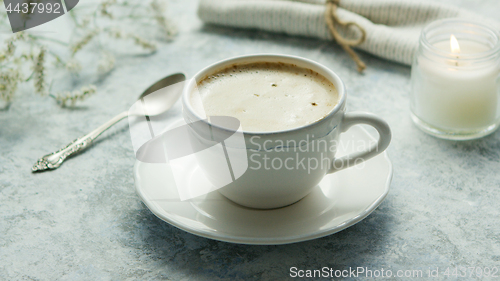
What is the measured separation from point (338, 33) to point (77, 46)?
813mm

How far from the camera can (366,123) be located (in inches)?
31.8

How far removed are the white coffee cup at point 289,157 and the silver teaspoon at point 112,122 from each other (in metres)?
0.35

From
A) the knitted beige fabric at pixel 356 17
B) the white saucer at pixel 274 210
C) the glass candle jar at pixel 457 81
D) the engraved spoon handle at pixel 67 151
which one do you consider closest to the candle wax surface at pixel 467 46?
the glass candle jar at pixel 457 81

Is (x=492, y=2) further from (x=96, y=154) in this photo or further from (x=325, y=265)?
(x=96, y=154)

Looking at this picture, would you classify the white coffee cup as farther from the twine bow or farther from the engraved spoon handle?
the twine bow

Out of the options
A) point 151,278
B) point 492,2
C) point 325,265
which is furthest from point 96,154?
point 492,2

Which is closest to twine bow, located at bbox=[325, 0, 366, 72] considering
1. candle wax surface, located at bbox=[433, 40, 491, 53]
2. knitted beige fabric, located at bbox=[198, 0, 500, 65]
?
knitted beige fabric, located at bbox=[198, 0, 500, 65]

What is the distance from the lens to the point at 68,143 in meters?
1.10

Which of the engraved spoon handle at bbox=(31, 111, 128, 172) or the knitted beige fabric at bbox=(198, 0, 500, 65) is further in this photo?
the knitted beige fabric at bbox=(198, 0, 500, 65)

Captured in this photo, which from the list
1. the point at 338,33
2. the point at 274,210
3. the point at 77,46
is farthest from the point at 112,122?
the point at 338,33

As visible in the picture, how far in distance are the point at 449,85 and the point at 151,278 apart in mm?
771

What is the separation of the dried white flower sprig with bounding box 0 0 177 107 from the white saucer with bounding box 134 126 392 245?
1.66 feet

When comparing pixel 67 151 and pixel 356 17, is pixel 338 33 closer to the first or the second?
pixel 356 17

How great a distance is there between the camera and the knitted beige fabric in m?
1.33
